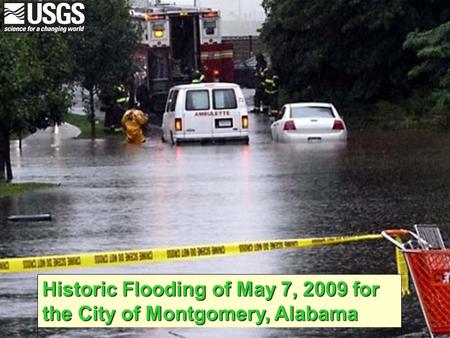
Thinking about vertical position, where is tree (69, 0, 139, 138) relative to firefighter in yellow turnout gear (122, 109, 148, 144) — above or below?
above

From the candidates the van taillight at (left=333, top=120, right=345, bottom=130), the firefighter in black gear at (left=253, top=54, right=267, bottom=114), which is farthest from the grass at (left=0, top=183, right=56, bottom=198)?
the firefighter in black gear at (left=253, top=54, right=267, bottom=114)

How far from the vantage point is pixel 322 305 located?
909 centimetres

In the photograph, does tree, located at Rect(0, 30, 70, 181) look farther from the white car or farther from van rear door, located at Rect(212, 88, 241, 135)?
van rear door, located at Rect(212, 88, 241, 135)

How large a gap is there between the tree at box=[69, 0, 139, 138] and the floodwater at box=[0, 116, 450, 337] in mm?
12368

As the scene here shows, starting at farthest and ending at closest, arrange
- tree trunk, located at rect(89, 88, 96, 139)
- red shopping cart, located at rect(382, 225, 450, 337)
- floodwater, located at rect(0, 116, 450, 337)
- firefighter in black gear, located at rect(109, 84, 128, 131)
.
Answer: firefighter in black gear, located at rect(109, 84, 128, 131), tree trunk, located at rect(89, 88, 96, 139), floodwater, located at rect(0, 116, 450, 337), red shopping cart, located at rect(382, 225, 450, 337)

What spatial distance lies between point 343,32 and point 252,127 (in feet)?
14.4

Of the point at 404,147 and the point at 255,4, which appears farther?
the point at 255,4

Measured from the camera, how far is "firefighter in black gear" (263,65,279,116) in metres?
50.6

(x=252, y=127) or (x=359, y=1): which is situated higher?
(x=359, y=1)

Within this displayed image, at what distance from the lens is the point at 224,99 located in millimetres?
36469

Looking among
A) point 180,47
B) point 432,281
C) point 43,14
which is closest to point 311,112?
point 43,14

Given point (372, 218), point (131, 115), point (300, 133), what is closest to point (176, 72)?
point (131, 115)

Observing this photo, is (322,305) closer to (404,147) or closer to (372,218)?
(372,218)

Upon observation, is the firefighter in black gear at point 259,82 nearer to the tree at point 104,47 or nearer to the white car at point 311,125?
the tree at point 104,47
